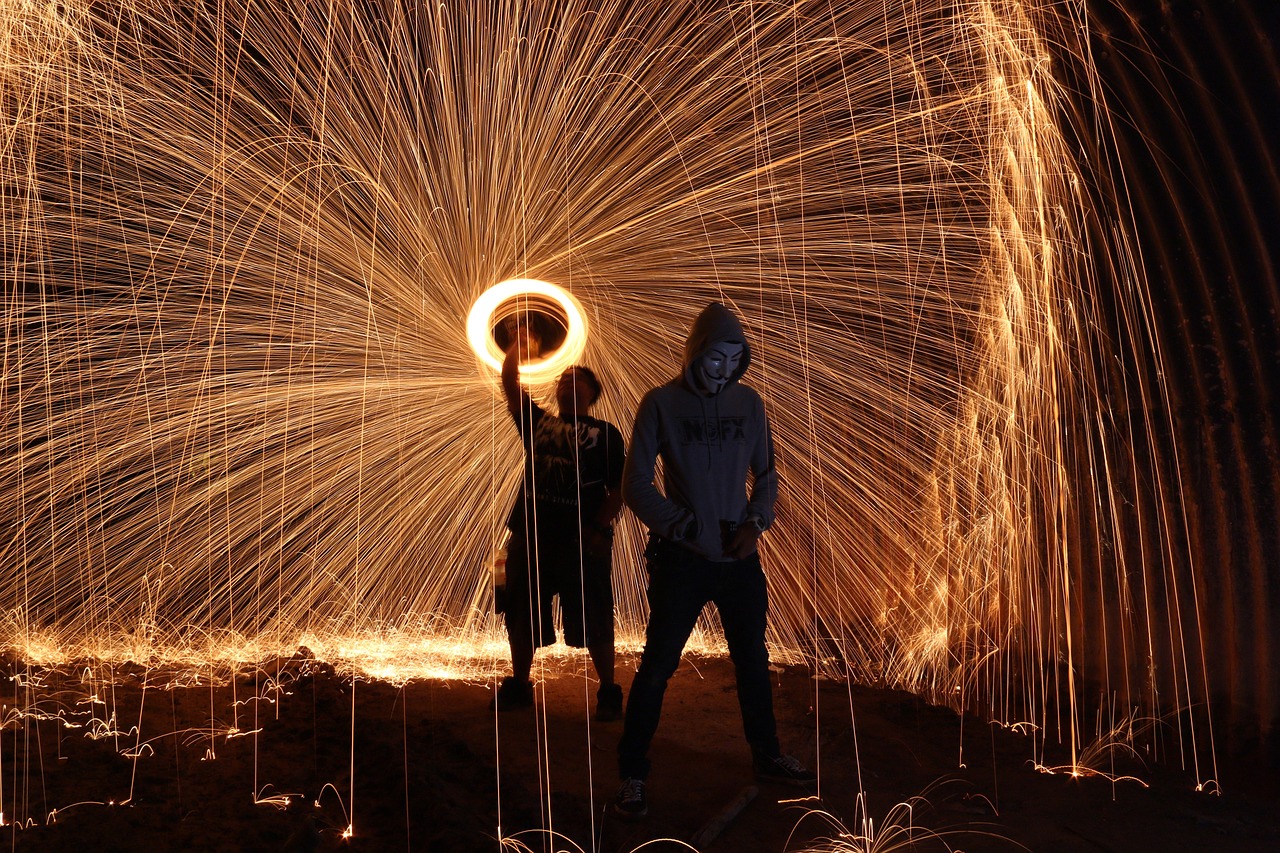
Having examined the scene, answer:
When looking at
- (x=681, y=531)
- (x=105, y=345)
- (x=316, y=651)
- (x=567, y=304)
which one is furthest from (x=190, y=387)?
(x=681, y=531)

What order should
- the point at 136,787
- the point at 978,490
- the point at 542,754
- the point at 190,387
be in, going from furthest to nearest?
the point at 190,387, the point at 978,490, the point at 542,754, the point at 136,787

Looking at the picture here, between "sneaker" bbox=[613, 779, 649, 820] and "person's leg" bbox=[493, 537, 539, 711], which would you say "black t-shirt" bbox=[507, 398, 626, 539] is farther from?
"sneaker" bbox=[613, 779, 649, 820]

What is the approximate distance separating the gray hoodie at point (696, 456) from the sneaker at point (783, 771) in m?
0.88

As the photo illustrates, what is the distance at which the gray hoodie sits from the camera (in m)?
3.90

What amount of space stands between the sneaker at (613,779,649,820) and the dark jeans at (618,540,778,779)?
0.16 feet

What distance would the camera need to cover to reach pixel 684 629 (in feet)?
12.9

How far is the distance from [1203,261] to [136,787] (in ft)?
16.0

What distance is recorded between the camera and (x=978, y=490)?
6.28 metres

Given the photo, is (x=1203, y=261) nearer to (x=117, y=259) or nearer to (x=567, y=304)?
(x=567, y=304)

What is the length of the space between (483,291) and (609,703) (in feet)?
8.89

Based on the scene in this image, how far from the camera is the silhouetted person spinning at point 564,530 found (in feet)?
16.2

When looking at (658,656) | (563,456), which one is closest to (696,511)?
(658,656)

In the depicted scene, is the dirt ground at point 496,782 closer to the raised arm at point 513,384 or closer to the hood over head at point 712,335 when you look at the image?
the raised arm at point 513,384

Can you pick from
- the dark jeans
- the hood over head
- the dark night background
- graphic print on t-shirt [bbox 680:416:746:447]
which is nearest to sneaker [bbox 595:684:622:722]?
the dark jeans
